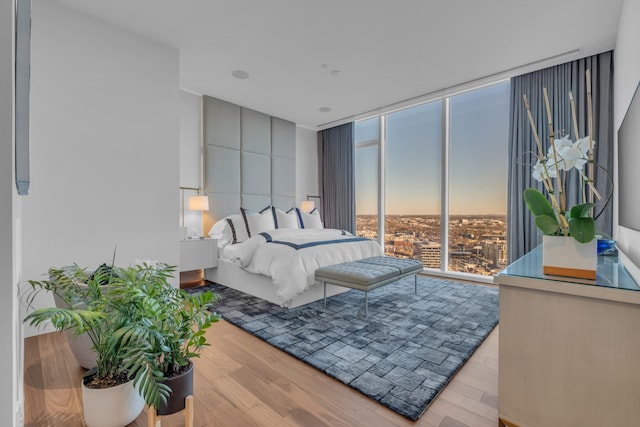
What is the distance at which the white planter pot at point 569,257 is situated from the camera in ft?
3.88

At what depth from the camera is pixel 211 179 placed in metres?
4.36

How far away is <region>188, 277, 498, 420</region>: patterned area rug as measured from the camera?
1.67 m

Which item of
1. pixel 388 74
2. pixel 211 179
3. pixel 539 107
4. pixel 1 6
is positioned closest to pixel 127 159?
pixel 211 179

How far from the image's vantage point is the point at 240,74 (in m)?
3.70

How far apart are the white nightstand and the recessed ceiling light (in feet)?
7.18

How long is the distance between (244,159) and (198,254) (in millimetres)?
1797

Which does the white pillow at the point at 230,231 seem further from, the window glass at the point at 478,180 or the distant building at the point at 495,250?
the distant building at the point at 495,250

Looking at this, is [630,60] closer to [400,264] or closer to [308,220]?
[400,264]

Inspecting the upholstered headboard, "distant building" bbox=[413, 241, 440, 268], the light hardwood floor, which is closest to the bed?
the upholstered headboard

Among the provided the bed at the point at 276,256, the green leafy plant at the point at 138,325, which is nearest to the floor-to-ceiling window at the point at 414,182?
the bed at the point at 276,256

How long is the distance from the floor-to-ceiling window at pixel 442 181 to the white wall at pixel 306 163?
3.80 feet

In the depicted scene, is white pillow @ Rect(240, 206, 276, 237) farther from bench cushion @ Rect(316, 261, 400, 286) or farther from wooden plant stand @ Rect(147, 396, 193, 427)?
wooden plant stand @ Rect(147, 396, 193, 427)

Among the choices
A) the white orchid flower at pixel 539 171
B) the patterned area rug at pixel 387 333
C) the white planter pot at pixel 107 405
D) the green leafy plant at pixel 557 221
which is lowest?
the patterned area rug at pixel 387 333

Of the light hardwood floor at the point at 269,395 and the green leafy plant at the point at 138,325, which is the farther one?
the light hardwood floor at the point at 269,395
